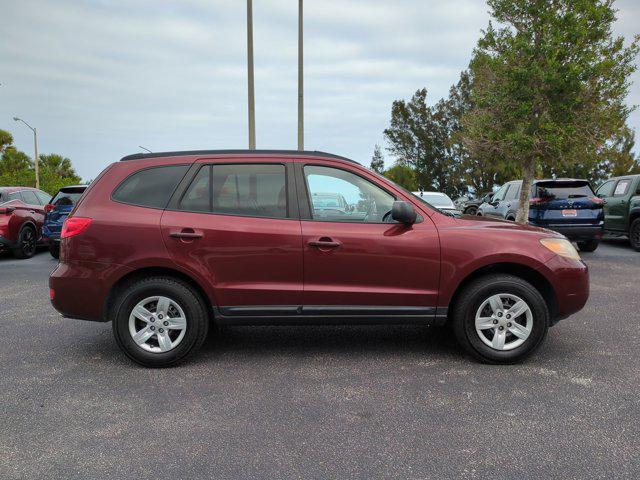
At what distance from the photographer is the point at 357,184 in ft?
14.5

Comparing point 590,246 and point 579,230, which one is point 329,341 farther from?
point 590,246

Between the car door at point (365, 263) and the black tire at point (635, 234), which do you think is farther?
the black tire at point (635, 234)

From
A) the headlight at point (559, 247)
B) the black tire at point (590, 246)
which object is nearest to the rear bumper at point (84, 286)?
the headlight at point (559, 247)

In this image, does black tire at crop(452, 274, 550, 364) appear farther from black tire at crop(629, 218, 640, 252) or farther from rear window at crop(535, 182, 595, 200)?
black tire at crop(629, 218, 640, 252)

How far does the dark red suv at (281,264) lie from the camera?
4.21 m

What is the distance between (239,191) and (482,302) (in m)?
2.19

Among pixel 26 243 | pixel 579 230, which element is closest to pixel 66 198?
pixel 26 243

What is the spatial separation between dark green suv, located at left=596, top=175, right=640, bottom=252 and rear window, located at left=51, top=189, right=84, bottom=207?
39.3 ft

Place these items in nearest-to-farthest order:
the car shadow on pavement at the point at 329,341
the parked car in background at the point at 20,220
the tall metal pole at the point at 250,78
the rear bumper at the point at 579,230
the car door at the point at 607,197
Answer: the car shadow on pavement at the point at 329,341 → the rear bumper at the point at 579,230 → the parked car in background at the point at 20,220 → the car door at the point at 607,197 → the tall metal pole at the point at 250,78

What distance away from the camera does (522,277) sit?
4504 mm

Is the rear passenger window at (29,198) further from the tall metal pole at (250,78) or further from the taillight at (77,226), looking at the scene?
the taillight at (77,226)

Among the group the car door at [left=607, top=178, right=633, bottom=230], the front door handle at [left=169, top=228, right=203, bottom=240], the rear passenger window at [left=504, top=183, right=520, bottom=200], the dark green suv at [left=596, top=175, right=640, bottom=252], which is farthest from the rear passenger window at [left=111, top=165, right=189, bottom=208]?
the car door at [left=607, top=178, right=633, bottom=230]

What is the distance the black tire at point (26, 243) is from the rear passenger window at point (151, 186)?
28.7ft

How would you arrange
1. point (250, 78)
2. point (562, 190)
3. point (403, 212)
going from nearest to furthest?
point (403, 212) → point (562, 190) → point (250, 78)
